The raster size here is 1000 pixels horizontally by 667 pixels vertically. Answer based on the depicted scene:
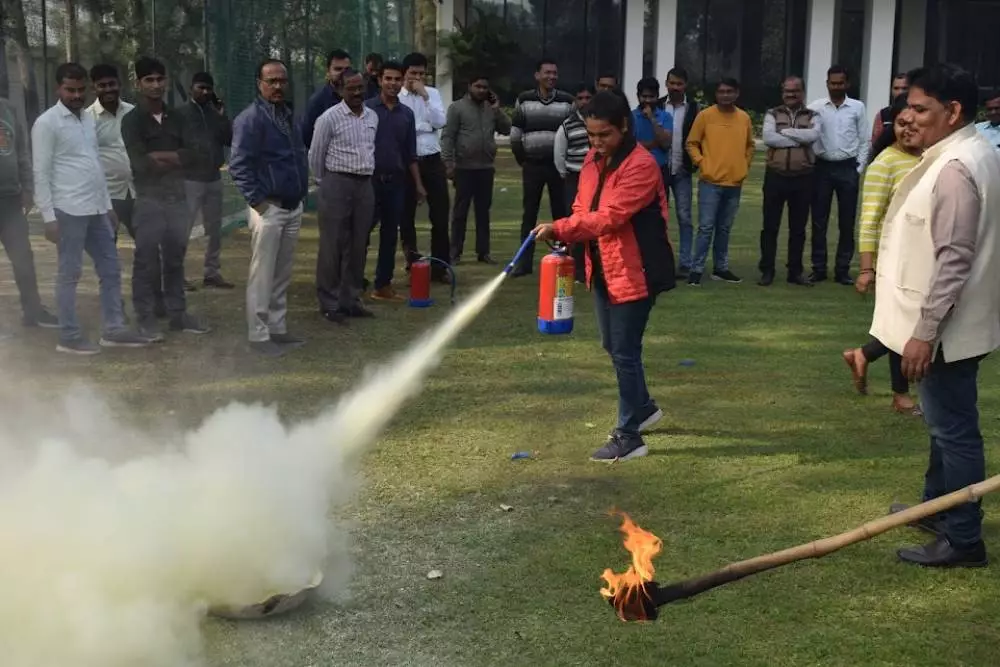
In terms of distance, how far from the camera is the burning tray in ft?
14.7

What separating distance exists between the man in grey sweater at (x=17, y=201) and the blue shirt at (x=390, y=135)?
10.3 ft

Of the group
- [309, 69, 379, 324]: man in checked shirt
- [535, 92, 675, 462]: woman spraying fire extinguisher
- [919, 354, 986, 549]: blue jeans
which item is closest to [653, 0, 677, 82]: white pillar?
[309, 69, 379, 324]: man in checked shirt

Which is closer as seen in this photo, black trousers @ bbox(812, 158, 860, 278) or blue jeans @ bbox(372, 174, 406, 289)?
blue jeans @ bbox(372, 174, 406, 289)

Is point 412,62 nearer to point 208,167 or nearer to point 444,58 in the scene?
point 208,167

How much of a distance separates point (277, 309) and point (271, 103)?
1.66m

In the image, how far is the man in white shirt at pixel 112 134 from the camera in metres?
9.70

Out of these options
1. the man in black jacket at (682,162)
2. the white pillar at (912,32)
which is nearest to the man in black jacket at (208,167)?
the man in black jacket at (682,162)

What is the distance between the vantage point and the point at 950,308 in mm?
4848

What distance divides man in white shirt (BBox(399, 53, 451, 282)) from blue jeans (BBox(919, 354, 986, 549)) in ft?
24.4

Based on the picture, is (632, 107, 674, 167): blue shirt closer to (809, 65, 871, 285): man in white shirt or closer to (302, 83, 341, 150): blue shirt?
(809, 65, 871, 285): man in white shirt

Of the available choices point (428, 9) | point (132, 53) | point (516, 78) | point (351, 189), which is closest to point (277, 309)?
point (351, 189)

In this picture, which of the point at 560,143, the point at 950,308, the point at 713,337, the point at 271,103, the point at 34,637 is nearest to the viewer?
the point at 34,637

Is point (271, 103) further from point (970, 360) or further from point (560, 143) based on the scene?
point (970, 360)

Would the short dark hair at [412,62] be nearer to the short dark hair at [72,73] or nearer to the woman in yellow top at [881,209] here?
the short dark hair at [72,73]
